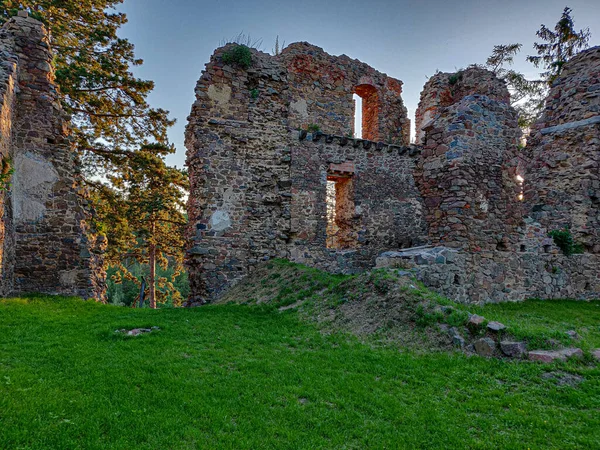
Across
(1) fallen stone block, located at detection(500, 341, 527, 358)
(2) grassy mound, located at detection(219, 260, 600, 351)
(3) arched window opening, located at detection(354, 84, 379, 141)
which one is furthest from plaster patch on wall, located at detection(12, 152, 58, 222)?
(3) arched window opening, located at detection(354, 84, 379, 141)

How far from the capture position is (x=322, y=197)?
13.8m

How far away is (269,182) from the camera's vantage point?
41.8ft

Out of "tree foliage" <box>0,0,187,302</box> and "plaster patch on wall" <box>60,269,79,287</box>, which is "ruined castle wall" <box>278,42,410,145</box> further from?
"plaster patch on wall" <box>60,269,79,287</box>

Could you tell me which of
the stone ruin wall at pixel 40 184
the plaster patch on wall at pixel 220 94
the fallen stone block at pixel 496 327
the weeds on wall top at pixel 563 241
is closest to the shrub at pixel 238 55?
the plaster patch on wall at pixel 220 94

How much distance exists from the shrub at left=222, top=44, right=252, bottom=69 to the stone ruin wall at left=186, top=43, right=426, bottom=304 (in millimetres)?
178

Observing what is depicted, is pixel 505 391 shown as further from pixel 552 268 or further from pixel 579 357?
pixel 552 268

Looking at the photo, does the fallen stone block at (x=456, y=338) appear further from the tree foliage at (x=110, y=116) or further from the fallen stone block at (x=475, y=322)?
the tree foliage at (x=110, y=116)

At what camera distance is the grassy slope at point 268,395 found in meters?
3.27

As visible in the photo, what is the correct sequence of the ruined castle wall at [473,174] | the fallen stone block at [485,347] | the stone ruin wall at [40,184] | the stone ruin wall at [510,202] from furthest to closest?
1. the ruined castle wall at [473,174]
2. the stone ruin wall at [510,202]
3. the stone ruin wall at [40,184]
4. the fallen stone block at [485,347]

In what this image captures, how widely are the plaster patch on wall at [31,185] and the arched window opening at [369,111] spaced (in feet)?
44.0

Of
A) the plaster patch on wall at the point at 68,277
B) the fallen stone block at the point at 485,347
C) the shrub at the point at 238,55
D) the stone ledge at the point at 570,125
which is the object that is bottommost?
the fallen stone block at the point at 485,347

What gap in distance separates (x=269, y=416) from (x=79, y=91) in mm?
14485

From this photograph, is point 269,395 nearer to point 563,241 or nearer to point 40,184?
point 40,184

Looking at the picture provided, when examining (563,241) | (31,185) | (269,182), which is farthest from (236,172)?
(563,241)
